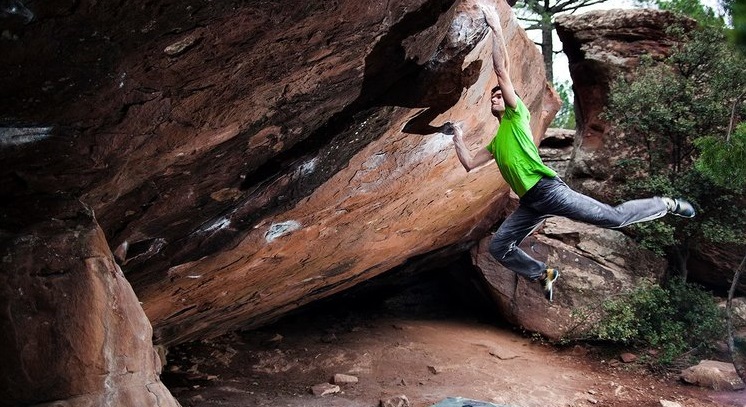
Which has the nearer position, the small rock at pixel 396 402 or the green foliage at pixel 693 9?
the small rock at pixel 396 402

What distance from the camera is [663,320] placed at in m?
8.66

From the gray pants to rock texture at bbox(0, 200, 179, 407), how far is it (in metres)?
3.11

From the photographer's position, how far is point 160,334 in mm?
7055

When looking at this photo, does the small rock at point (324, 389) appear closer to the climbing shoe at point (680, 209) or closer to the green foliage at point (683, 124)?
the climbing shoe at point (680, 209)

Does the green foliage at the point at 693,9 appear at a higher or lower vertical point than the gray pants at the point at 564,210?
higher

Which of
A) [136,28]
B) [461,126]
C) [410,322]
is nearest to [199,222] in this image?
[136,28]

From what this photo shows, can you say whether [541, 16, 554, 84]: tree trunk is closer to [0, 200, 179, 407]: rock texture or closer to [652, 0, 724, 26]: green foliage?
[652, 0, 724, 26]: green foliage

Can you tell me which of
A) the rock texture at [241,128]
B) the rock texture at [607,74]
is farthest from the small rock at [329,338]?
the rock texture at [607,74]

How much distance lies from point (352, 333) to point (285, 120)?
600cm

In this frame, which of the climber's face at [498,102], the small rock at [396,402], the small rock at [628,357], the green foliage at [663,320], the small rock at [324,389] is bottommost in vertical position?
the small rock at [628,357]

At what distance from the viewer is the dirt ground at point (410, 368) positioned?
690cm

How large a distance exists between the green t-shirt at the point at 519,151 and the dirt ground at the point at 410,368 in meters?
3.23

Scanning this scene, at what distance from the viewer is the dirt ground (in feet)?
22.6

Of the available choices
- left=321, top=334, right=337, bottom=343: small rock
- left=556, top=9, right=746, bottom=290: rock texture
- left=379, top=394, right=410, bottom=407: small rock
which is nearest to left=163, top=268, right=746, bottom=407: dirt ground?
left=321, top=334, right=337, bottom=343: small rock
